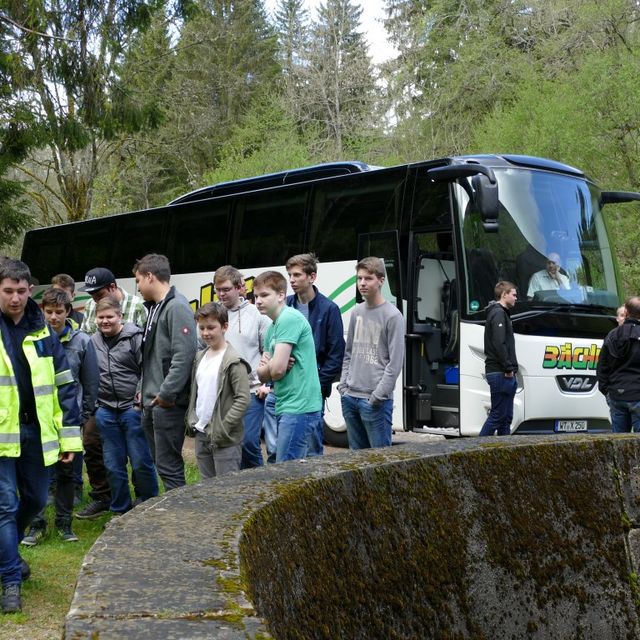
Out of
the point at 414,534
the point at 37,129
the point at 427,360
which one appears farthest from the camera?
the point at 37,129

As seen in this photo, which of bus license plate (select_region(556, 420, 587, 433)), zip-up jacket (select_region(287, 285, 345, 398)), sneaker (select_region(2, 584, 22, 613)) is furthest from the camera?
bus license plate (select_region(556, 420, 587, 433))

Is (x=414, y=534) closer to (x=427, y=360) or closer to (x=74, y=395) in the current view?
(x=74, y=395)

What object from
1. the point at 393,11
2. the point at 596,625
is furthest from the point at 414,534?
the point at 393,11

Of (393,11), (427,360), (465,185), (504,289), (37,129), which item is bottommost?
(427,360)

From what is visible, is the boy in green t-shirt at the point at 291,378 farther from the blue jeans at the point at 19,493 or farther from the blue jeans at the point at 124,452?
the blue jeans at the point at 19,493

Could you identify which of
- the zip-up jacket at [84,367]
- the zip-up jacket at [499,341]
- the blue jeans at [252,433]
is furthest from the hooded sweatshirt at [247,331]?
the zip-up jacket at [499,341]

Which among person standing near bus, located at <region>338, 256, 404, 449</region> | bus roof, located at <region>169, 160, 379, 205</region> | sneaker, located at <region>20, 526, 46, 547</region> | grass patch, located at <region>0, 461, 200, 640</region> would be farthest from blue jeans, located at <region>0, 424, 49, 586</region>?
bus roof, located at <region>169, 160, 379, 205</region>

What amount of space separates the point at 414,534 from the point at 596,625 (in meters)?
0.68

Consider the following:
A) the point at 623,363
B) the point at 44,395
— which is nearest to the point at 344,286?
the point at 623,363

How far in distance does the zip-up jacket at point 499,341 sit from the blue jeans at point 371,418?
353 centimetres

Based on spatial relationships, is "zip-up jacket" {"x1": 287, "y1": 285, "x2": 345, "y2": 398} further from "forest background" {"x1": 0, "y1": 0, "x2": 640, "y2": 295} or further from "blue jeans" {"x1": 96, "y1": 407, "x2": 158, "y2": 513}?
"forest background" {"x1": 0, "y1": 0, "x2": 640, "y2": 295}

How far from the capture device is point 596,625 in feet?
9.44

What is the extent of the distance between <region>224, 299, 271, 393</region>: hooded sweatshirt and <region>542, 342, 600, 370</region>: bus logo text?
4.69m

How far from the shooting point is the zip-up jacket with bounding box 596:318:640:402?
9.62 metres
